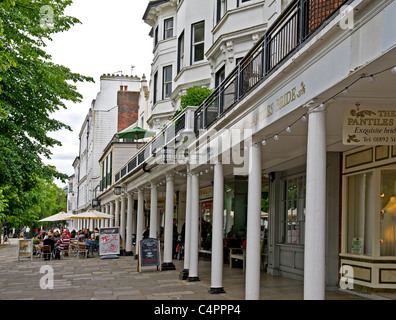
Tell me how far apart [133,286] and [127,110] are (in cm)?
3887

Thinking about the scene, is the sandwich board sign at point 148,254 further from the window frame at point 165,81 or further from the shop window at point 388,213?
the window frame at point 165,81

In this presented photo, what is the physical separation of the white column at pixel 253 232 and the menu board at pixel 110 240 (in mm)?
16328

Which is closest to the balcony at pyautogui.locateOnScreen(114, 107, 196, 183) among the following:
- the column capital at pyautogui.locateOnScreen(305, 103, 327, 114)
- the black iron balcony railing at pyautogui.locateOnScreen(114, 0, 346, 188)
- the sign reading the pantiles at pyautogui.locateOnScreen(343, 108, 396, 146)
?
the black iron balcony railing at pyautogui.locateOnScreen(114, 0, 346, 188)

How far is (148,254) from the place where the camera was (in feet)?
60.1

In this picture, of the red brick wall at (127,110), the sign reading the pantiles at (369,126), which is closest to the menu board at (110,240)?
the sign reading the pantiles at (369,126)

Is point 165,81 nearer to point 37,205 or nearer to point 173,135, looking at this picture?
point 173,135

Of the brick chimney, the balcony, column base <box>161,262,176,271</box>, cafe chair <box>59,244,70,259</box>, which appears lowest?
cafe chair <box>59,244,70,259</box>

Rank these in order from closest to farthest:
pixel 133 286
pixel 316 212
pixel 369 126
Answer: pixel 369 126 → pixel 316 212 → pixel 133 286

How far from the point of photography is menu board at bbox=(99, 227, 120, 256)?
25.6 meters

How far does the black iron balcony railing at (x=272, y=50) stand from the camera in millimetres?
7809

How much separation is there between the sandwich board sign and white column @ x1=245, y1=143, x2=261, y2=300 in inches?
333

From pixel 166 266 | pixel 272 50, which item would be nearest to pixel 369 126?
pixel 272 50

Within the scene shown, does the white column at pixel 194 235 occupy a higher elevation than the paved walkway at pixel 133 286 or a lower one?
higher

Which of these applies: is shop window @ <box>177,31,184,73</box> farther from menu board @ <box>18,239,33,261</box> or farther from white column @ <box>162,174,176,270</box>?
menu board @ <box>18,239,33,261</box>
